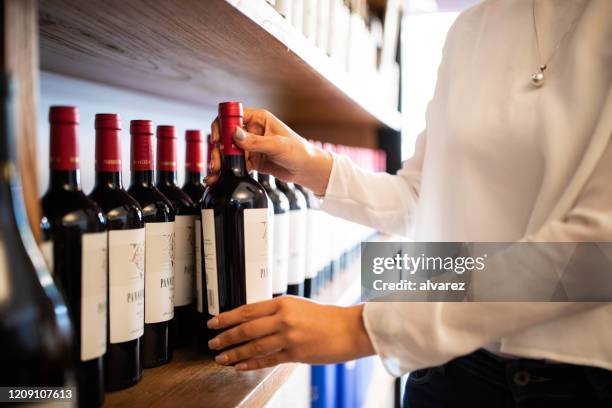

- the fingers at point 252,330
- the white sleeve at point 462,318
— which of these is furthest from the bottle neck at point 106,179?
the white sleeve at point 462,318

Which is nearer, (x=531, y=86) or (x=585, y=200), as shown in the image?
(x=585, y=200)

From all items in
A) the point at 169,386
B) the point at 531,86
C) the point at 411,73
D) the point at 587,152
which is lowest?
the point at 169,386

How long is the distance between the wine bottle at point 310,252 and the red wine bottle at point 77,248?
0.61m

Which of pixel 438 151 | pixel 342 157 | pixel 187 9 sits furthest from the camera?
pixel 342 157

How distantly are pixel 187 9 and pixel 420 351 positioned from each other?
0.49 meters

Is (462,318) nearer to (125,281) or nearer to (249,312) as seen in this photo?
(249,312)

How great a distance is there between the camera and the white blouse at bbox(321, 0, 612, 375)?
1.87ft

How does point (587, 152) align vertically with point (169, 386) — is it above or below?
above

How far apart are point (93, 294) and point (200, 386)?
0.62 feet

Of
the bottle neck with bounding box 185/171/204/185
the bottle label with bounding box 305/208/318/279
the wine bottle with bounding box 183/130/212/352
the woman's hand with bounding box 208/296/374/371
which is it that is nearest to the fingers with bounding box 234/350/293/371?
the woman's hand with bounding box 208/296/374/371

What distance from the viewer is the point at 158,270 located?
0.63 metres

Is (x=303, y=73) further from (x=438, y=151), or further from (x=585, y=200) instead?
(x=585, y=200)

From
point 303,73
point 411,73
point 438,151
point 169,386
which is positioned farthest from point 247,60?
point 411,73

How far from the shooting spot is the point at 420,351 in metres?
0.58
